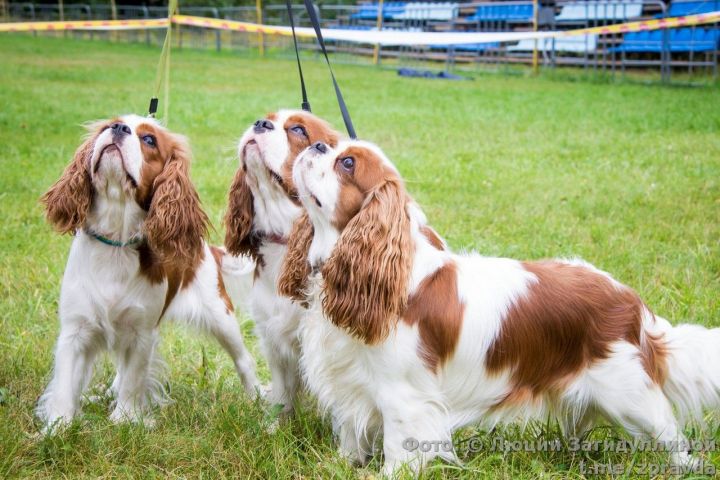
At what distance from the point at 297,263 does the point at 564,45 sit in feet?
70.6

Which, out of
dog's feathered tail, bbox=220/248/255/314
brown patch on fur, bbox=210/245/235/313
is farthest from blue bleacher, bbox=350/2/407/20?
brown patch on fur, bbox=210/245/235/313

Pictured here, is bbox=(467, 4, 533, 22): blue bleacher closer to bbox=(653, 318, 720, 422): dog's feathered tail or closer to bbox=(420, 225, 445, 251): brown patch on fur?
bbox=(420, 225, 445, 251): brown patch on fur

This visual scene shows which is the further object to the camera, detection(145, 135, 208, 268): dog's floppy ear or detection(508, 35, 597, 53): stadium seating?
detection(508, 35, 597, 53): stadium seating

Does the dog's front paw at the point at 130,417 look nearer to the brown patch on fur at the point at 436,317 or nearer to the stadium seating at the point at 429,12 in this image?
the brown patch on fur at the point at 436,317

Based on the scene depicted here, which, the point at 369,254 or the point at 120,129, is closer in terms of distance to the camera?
the point at 369,254

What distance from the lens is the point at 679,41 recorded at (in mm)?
20672

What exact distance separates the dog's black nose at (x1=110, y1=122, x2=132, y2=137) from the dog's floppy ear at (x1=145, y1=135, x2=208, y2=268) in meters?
0.25

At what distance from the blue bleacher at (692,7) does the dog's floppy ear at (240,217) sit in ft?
55.0

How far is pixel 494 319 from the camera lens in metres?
3.07

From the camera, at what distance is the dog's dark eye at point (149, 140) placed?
3709 millimetres

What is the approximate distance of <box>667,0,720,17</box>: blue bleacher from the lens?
18.9 meters

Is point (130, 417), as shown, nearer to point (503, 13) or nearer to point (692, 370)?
point (692, 370)

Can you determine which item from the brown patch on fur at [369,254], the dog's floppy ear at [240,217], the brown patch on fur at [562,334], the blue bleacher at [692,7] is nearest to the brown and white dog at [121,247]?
the dog's floppy ear at [240,217]

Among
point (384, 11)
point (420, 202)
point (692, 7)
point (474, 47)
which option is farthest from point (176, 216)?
point (384, 11)
